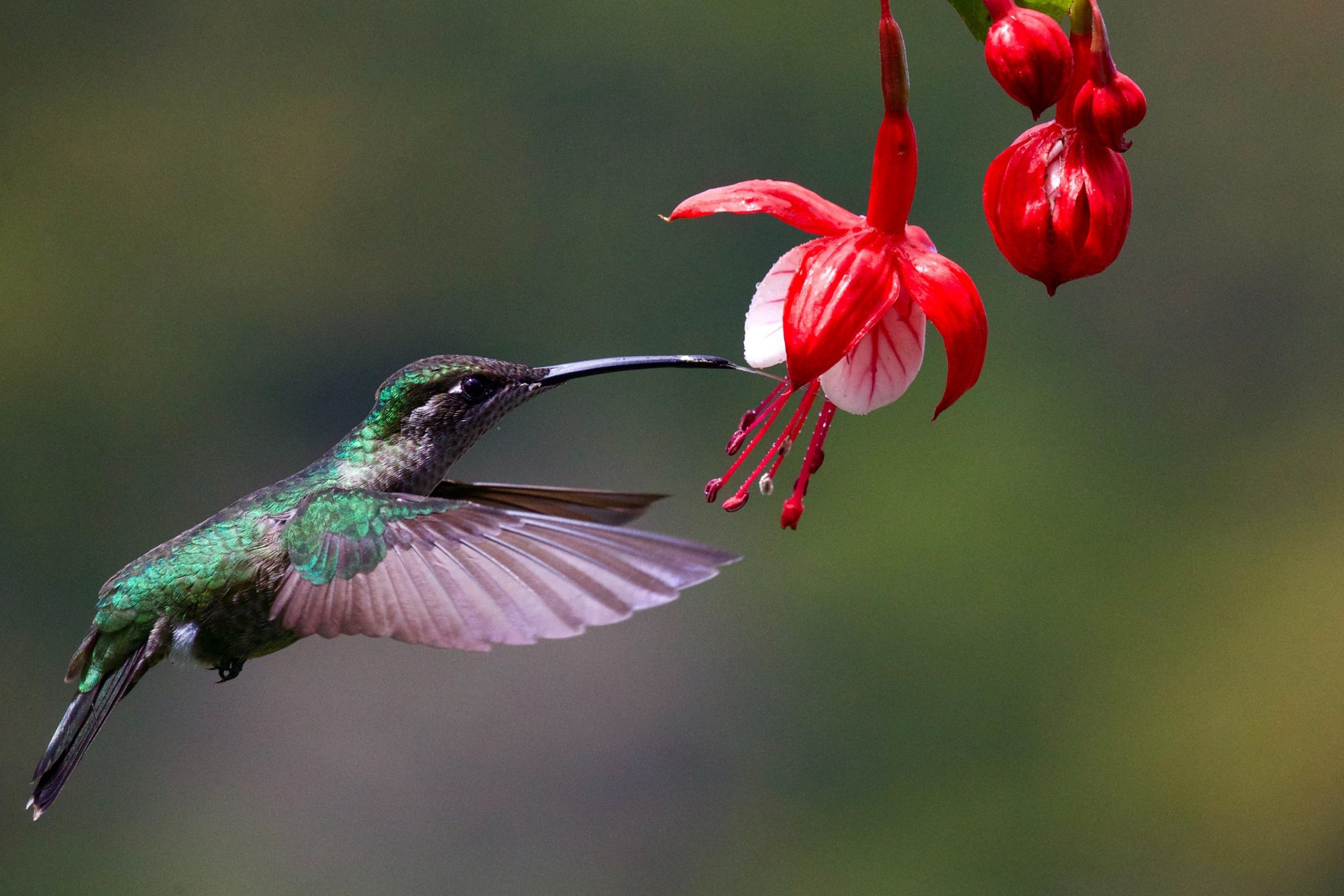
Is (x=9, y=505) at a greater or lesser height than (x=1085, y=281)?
lesser

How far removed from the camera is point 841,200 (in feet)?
5.41

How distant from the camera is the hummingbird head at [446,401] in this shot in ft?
2.07

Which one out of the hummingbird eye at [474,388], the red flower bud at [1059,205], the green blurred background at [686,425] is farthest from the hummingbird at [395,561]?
the green blurred background at [686,425]

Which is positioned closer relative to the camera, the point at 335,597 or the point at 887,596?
the point at 335,597

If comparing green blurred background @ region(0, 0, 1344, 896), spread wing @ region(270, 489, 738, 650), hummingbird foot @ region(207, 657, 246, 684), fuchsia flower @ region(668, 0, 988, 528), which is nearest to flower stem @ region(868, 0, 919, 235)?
fuchsia flower @ region(668, 0, 988, 528)

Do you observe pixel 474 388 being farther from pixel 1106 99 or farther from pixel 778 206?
pixel 1106 99

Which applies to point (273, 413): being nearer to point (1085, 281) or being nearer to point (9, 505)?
point (9, 505)

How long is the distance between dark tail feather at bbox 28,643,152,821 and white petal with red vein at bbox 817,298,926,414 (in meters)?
0.39

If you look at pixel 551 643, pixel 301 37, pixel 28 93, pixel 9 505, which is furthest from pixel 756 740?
pixel 28 93

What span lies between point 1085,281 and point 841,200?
33 cm

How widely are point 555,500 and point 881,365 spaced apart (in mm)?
256

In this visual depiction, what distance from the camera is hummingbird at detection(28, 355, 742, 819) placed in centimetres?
50

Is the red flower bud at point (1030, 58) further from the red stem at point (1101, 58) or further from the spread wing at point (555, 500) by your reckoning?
the spread wing at point (555, 500)

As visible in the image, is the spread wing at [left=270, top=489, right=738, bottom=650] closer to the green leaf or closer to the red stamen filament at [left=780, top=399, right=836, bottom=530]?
the red stamen filament at [left=780, top=399, right=836, bottom=530]
